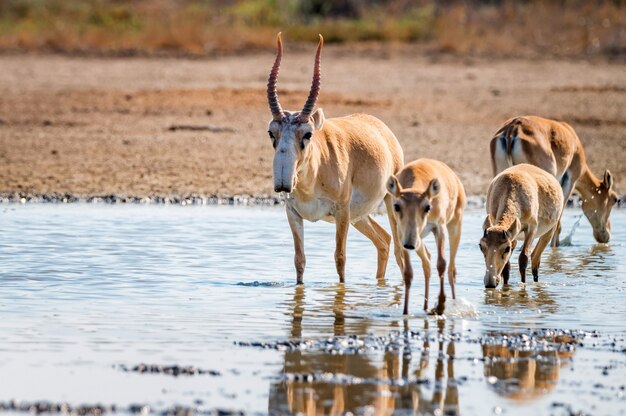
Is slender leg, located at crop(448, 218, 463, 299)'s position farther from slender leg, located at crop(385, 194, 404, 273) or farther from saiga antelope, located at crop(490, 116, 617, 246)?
saiga antelope, located at crop(490, 116, 617, 246)

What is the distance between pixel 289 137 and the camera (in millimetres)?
10555

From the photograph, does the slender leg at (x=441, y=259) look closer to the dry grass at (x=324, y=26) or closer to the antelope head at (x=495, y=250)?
the antelope head at (x=495, y=250)

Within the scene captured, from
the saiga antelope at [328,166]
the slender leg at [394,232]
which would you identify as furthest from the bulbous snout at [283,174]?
the slender leg at [394,232]

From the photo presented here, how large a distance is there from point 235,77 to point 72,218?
12.1 metres

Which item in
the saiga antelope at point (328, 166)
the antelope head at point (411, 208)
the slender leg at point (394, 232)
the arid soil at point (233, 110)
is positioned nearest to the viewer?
the antelope head at point (411, 208)

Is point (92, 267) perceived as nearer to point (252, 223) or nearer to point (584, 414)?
point (252, 223)

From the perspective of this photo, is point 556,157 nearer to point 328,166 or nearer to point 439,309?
point 328,166

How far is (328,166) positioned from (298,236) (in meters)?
0.66

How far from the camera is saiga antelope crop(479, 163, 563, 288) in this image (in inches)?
437

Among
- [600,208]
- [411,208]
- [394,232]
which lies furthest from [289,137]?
[600,208]

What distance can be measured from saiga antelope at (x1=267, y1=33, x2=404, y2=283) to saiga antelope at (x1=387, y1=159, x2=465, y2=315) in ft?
1.84

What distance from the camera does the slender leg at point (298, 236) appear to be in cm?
1148

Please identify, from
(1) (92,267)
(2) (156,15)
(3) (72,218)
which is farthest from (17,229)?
(2) (156,15)

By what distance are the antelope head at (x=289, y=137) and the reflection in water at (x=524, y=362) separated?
6.74ft
